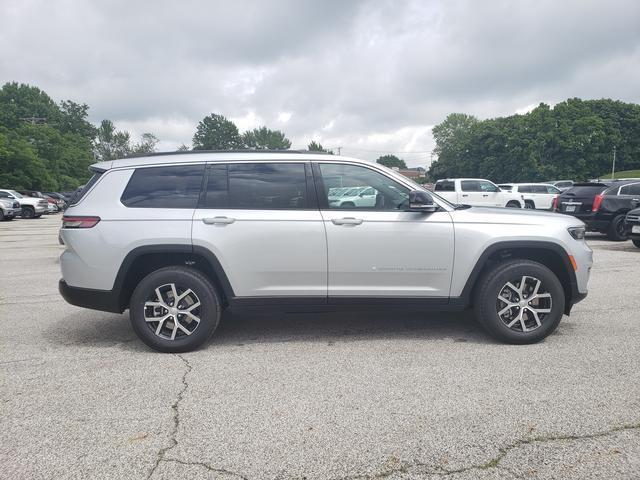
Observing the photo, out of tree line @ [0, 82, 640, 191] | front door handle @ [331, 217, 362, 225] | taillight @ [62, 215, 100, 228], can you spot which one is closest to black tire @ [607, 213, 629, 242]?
front door handle @ [331, 217, 362, 225]

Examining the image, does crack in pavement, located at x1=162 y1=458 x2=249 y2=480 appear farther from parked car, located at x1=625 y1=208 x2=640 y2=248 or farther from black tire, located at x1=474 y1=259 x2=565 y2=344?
parked car, located at x1=625 y1=208 x2=640 y2=248

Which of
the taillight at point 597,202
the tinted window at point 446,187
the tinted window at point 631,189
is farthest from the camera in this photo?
the tinted window at point 446,187

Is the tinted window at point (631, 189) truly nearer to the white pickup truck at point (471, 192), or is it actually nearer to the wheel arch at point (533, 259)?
the white pickup truck at point (471, 192)

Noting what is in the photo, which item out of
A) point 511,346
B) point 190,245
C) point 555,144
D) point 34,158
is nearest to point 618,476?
point 511,346

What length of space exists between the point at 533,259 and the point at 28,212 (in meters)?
29.3

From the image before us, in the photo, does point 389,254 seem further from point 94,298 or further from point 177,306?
point 94,298

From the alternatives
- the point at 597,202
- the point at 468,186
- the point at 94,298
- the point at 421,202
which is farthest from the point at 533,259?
the point at 468,186

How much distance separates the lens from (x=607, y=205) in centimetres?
1304

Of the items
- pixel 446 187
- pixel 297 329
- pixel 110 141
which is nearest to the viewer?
Answer: pixel 297 329

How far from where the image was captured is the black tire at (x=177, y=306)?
14.1 ft

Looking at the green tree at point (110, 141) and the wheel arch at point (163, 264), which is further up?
the green tree at point (110, 141)

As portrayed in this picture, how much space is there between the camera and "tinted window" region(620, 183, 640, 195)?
1320cm

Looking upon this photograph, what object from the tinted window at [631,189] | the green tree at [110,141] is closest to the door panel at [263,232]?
the tinted window at [631,189]

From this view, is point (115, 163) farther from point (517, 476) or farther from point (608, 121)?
point (608, 121)
